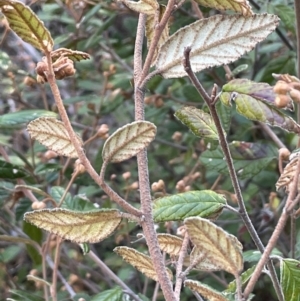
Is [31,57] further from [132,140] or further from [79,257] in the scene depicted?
[132,140]

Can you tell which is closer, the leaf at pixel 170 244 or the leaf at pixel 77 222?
Result: the leaf at pixel 77 222

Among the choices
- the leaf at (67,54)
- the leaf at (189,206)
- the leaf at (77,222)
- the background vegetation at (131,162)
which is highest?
→ the leaf at (67,54)

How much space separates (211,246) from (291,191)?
0.26ft

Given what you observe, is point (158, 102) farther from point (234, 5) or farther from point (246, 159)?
point (234, 5)

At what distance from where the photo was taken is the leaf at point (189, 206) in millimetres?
594

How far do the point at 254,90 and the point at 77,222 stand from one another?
19cm

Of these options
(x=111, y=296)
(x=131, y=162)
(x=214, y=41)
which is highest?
(x=214, y=41)

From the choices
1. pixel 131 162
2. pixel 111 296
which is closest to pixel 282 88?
pixel 111 296

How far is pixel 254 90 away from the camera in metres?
0.48

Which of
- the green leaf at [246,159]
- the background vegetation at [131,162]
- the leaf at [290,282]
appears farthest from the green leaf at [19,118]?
the leaf at [290,282]

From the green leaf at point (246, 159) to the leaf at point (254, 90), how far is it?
0.57 meters

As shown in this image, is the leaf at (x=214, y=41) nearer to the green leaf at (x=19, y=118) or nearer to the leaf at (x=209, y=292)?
the leaf at (x=209, y=292)

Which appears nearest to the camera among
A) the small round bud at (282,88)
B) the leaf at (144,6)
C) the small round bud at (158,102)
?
the small round bud at (282,88)

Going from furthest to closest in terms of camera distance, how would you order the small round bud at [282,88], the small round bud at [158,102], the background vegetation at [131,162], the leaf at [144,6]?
the small round bud at [158,102]
the background vegetation at [131,162]
the leaf at [144,6]
the small round bud at [282,88]
